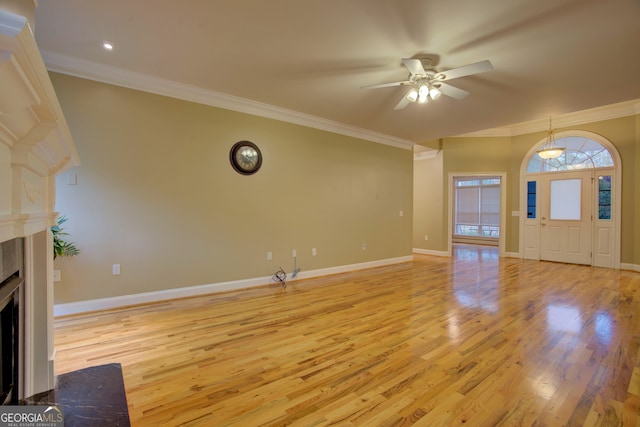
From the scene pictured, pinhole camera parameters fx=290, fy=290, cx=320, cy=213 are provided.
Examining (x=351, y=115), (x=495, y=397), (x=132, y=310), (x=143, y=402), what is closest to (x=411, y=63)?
(x=351, y=115)

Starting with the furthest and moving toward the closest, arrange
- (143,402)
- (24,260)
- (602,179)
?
1. (602,179)
2. (143,402)
3. (24,260)

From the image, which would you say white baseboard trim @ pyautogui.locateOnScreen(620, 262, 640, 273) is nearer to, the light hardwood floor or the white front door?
the white front door

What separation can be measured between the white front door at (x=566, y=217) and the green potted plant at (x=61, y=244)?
8423 mm

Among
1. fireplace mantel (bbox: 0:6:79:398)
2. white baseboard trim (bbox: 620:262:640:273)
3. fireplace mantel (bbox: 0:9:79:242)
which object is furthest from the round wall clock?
white baseboard trim (bbox: 620:262:640:273)

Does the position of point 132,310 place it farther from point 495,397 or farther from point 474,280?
point 474,280

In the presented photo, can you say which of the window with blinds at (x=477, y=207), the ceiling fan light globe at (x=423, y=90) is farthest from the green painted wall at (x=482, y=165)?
the ceiling fan light globe at (x=423, y=90)

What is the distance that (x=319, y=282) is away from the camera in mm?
4641

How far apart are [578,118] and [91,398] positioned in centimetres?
836

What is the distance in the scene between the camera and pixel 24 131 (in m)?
0.96

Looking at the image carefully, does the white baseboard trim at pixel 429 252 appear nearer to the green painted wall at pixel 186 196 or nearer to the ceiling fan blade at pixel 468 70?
the green painted wall at pixel 186 196

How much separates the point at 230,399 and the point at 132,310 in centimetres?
215

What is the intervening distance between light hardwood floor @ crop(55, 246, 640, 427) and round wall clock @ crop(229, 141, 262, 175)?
176cm

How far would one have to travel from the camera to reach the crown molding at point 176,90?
9.92ft

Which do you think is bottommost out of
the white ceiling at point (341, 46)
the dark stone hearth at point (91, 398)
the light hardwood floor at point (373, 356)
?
the light hardwood floor at point (373, 356)
